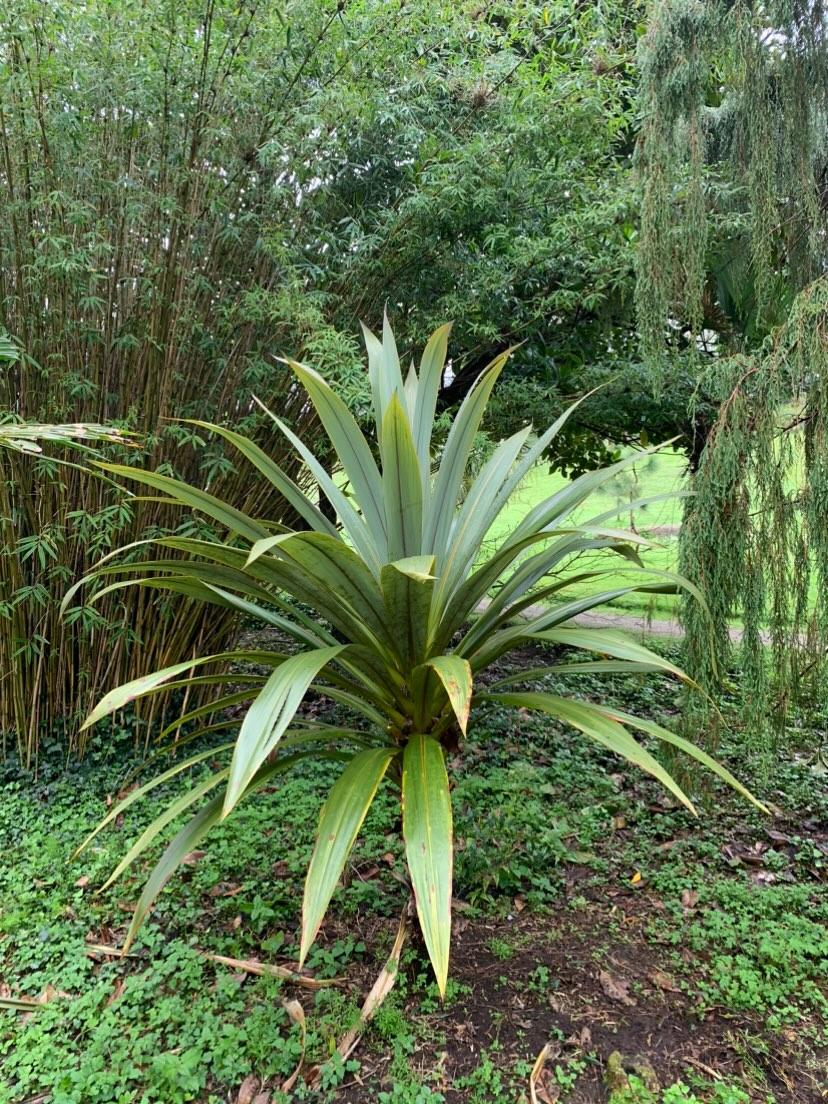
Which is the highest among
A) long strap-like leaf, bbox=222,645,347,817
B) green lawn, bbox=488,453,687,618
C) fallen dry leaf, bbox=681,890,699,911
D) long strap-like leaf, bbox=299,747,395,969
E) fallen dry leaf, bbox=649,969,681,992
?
green lawn, bbox=488,453,687,618

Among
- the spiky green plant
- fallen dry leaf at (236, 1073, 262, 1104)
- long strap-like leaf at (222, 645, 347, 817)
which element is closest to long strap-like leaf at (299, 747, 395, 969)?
the spiky green plant

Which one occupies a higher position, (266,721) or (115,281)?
(115,281)

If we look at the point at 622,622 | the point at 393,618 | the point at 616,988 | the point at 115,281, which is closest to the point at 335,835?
the point at 393,618

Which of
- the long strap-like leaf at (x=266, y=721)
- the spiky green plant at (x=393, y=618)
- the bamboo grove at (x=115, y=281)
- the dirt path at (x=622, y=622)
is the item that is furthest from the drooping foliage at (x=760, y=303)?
the dirt path at (x=622, y=622)

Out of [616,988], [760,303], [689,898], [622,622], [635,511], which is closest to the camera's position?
[616,988]

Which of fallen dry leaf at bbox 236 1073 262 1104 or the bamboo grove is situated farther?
the bamboo grove

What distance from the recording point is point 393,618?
1.15m

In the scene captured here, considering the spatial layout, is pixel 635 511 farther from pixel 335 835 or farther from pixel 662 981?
pixel 335 835

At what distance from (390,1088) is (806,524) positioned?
4.53 feet

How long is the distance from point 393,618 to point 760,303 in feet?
5.54

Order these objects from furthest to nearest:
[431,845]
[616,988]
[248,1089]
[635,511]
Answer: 1. [635,511]
2. [616,988]
3. [248,1089]
4. [431,845]

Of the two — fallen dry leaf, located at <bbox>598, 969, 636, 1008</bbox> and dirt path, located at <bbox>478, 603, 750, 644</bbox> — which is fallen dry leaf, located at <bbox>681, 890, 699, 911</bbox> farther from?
dirt path, located at <bbox>478, 603, 750, 644</bbox>

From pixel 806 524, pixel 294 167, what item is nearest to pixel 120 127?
pixel 294 167

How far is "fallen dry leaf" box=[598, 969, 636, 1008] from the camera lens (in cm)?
123
